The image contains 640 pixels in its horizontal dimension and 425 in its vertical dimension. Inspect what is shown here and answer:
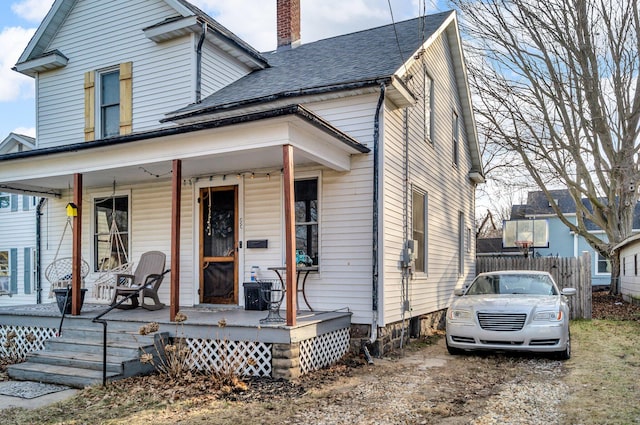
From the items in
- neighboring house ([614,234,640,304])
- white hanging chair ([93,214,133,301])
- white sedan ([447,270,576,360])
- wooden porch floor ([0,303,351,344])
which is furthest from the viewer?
neighboring house ([614,234,640,304])

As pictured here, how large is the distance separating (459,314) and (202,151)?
4604 mm

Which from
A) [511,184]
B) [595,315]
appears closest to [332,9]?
[595,315]

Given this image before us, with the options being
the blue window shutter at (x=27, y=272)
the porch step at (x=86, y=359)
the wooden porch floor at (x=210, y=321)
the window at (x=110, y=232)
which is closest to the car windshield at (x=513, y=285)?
the wooden porch floor at (x=210, y=321)

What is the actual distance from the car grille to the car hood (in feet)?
0.25

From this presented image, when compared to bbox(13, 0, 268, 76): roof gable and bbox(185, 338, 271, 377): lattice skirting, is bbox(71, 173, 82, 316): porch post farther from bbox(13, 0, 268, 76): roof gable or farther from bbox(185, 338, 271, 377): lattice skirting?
bbox(13, 0, 268, 76): roof gable

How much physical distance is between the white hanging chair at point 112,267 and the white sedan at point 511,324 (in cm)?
598

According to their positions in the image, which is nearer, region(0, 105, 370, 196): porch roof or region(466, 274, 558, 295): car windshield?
region(0, 105, 370, 196): porch roof

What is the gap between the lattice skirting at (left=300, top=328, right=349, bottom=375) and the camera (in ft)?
22.5

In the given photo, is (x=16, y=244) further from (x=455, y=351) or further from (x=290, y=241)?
(x=455, y=351)

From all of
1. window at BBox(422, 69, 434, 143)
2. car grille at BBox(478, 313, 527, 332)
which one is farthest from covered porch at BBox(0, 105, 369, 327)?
window at BBox(422, 69, 434, 143)

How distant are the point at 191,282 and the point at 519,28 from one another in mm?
12979

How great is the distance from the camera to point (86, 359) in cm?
694

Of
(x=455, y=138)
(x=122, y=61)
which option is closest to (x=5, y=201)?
(x=122, y=61)

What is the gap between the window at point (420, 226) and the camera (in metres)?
10.2
